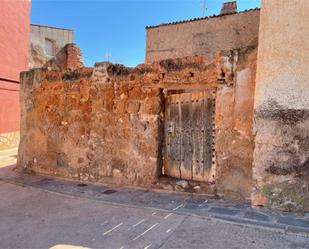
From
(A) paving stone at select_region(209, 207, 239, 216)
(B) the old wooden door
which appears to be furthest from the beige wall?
(A) paving stone at select_region(209, 207, 239, 216)

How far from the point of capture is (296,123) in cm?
340

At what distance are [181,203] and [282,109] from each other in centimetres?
182

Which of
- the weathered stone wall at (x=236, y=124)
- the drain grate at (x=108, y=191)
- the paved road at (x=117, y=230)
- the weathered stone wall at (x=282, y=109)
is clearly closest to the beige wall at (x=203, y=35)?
the weathered stone wall at (x=236, y=124)

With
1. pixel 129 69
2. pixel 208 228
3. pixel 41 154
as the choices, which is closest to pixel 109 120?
pixel 129 69

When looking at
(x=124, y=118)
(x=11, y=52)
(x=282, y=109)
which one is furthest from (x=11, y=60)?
(x=282, y=109)

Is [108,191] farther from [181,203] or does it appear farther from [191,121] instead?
[191,121]

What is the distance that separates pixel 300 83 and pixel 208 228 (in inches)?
80.4

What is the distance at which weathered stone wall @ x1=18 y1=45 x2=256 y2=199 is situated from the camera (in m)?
3.94

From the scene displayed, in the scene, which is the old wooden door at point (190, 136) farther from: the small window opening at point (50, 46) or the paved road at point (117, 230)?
the small window opening at point (50, 46)

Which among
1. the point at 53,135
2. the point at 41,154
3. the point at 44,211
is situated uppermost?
the point at 53,135

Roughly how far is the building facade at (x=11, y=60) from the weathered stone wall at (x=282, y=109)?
375 inches

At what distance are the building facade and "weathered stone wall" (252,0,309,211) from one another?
31.2ft

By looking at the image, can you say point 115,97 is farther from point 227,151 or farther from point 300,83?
point 300,83

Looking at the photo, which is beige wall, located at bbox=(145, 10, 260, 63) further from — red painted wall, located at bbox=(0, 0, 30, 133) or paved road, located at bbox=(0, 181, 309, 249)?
paved road, located at bbox=(0, 181, 309, 249)
